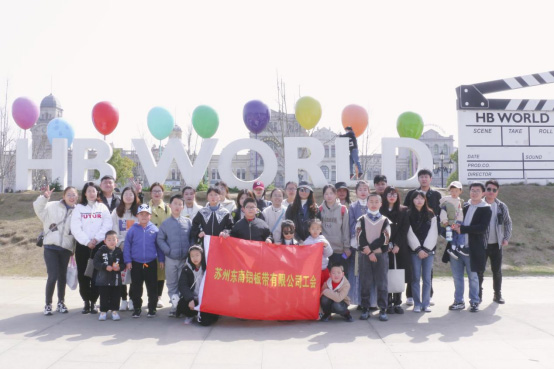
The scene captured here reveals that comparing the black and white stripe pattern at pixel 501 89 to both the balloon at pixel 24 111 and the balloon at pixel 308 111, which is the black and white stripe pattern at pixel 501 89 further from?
the balloon at pixel 24 111

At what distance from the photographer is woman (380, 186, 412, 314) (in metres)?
6.34

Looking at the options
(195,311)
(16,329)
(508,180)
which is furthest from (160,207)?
(508,180)

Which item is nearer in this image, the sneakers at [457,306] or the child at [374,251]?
the child at [374,251]

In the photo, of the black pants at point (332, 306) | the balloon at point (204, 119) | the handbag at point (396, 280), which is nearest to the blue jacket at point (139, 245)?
the black pants at point (332, 306)

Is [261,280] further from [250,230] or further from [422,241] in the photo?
[422,241]

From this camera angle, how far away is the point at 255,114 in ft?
51.4

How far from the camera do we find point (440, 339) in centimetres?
511

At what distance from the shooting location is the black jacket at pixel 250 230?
6.13 m

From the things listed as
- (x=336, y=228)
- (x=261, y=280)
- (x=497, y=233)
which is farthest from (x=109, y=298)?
(x=497, y=233)

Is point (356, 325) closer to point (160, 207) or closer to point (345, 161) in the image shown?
point (160, 207)

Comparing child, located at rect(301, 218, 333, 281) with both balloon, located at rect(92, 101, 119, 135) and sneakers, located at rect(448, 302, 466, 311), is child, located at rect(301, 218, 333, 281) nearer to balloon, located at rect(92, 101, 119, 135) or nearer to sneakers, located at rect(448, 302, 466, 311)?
sneakers, located at rect(448, 302, 466, 311)

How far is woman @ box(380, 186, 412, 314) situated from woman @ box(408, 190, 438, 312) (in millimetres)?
132

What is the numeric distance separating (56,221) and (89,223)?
52 cm

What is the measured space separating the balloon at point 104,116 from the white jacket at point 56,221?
9.79m
